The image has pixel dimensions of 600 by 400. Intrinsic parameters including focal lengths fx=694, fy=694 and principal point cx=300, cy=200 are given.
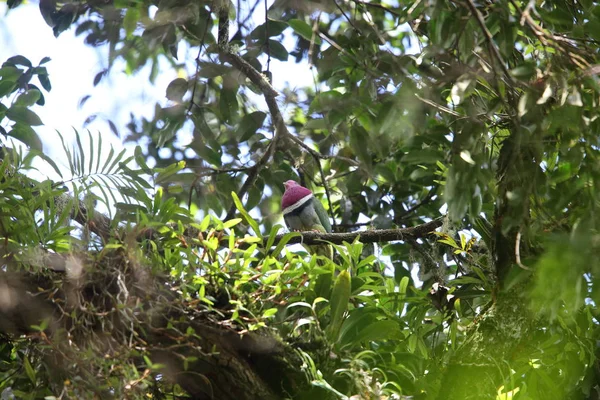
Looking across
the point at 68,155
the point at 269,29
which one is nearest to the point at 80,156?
the point at 68,155

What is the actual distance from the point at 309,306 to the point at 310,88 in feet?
5.77

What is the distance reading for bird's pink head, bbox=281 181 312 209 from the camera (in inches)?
106

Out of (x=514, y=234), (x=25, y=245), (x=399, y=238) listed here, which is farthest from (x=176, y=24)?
(x=514, y=234)

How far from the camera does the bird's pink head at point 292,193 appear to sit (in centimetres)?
270

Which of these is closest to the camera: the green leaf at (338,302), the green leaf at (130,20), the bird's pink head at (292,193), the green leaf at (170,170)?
the green leaf at (338,302)

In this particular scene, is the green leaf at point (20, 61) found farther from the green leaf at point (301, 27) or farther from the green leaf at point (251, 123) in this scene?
the green leaf at point (301, 27)

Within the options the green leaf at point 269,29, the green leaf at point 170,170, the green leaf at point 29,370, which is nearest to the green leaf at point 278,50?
the green leaf at point 269,29

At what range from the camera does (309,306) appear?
1156 mm

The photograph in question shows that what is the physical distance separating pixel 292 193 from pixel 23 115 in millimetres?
1159

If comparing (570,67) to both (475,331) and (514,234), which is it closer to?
(514,234)

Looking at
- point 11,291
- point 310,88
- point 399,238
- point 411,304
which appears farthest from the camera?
point 310,88

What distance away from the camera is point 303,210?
278 centimetres

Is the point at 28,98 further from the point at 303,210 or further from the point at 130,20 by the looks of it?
the point at 303,210

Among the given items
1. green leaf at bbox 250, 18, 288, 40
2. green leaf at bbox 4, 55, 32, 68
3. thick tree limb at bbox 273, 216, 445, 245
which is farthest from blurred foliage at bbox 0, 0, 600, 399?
green leaf at bbox 4, 55, 32, 68
